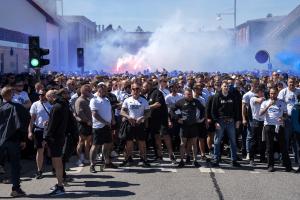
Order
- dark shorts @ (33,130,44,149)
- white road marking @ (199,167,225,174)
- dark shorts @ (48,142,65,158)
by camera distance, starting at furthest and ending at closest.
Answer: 1. white road marking @ (199,167,225,174)
2. dark shorts @ (33,130,44,149)
3. dark shorts @ (48,142,65,158)

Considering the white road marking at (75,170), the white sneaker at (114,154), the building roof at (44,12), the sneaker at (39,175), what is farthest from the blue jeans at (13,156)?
the building roof at (44,12)

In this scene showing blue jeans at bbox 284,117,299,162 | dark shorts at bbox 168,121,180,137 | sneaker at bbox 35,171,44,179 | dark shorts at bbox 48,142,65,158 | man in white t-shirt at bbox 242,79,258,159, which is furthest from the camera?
dark shorts at bbox 168,121,180,137

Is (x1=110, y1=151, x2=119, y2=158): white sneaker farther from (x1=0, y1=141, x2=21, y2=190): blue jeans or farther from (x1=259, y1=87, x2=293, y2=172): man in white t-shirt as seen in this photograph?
(x1=0, y1=141, x2=21, y2=190): blue jeans

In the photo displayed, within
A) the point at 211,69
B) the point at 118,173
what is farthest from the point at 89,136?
the point at 211,69

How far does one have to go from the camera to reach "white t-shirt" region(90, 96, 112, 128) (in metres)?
11.9

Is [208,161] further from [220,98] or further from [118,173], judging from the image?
[118,173]

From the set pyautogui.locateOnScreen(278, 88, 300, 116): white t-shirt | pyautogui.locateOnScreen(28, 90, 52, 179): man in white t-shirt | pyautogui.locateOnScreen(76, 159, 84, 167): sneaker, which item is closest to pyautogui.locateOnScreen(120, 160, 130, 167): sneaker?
pyautogui.locateOnScreen(76, 159, 84, 167): sneaker

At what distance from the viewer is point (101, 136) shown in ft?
39.0

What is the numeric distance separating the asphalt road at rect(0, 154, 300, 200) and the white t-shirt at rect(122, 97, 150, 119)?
1.23 metres

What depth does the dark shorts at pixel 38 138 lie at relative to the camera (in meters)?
11.1

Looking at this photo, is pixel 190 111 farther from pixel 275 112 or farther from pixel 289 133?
pixel 289 133

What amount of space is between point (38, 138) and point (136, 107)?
241 cm

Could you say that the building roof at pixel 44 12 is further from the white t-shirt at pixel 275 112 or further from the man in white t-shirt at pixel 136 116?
the white t-shirt at pixel 275 112

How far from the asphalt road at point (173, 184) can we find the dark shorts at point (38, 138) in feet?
2.15
